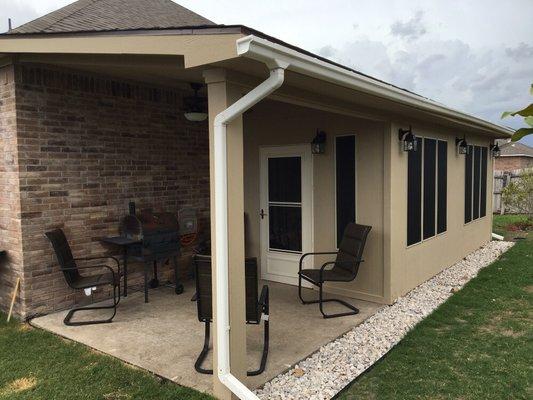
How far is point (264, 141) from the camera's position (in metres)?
6.32

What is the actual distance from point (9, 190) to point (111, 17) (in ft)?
8.49

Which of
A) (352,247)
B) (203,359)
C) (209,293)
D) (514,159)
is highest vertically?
(514,159)

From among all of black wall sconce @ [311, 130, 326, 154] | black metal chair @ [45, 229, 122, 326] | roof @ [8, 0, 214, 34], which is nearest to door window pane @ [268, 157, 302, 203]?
black wall sconce @ [311, 130, 326, 154]

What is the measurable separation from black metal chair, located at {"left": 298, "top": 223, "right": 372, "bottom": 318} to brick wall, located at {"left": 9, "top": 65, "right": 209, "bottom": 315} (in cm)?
224

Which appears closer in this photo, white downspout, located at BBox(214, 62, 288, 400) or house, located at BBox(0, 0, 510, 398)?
white downspout, located at BBox(214, 62, 288, 400)

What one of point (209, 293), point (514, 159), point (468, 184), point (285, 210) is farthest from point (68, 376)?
point (514, 159)

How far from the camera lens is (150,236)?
524 cm

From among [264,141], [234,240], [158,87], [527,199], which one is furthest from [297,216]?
[527,199]

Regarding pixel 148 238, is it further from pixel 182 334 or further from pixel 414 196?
pixel 414 196

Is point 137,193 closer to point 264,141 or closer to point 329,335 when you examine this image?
point 264,141

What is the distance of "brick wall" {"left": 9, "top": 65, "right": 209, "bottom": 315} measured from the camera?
4.61 meters

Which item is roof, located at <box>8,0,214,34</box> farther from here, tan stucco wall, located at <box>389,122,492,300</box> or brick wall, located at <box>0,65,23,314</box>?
tan stucco wall, located at <box>389,122,492,300</box>

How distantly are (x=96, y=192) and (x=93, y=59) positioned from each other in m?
1.75

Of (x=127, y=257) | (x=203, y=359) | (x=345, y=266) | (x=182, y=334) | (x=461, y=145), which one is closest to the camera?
(x=203, y=359)
